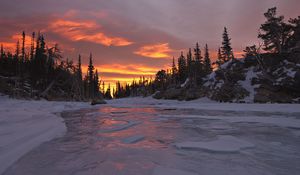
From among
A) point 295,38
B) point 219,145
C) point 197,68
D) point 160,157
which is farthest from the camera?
point 197,68

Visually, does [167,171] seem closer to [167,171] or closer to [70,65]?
[167,171]

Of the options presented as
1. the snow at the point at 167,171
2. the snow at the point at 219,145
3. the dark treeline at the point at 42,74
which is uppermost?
the dark treeline at the point at 42,74

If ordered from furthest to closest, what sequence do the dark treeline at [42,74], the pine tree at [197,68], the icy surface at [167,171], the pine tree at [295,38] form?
the pine tree at [197,68]
the dark treeline at [42,74]
the pine tree at [295,38]
the icy surface at [167,171]

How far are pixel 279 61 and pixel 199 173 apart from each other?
36.8 m

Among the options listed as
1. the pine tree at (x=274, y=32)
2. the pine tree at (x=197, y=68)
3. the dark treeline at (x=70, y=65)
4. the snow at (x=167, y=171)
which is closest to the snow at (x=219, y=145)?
the snow at (x=167, y=171)

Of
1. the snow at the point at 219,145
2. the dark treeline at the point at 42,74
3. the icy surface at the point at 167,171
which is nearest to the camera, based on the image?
the icy surface at the point at 167,171

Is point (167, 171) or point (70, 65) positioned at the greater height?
point (70, 65)

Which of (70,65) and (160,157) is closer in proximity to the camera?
(160,157)

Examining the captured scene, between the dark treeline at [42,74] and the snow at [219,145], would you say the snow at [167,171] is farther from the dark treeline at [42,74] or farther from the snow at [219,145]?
the dark treeline at [42,74]

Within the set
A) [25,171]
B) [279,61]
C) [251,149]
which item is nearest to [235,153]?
[251,149]

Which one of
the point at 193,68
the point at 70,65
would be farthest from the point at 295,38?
the point at 70,65

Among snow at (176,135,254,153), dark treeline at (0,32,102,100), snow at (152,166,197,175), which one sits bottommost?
snow at (176,135,254,153)

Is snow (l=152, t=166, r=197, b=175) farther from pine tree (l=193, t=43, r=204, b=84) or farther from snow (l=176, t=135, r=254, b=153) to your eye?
pine tree (l=193, t=43, r=204, b=84)

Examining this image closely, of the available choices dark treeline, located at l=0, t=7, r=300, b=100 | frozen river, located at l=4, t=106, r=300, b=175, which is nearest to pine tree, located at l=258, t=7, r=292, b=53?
dark treeline, located at l=0, t=7, r=300, b=100
